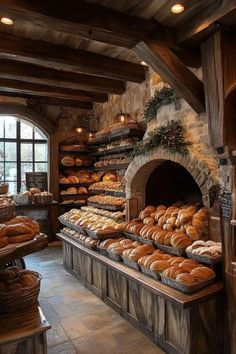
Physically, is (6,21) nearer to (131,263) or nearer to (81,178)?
(131,263)

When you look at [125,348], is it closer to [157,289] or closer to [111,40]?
[157,289]

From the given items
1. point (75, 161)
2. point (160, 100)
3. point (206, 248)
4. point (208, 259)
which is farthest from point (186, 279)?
point (75, 161)

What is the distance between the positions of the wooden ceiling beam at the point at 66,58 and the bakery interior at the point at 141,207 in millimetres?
16

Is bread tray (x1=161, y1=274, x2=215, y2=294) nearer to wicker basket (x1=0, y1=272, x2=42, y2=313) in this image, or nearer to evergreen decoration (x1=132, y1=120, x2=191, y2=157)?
wicker basket (x1=0, y1=272, x2=42, y2=313)

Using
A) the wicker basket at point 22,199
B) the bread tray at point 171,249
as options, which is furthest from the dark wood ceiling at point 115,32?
the wicker basket at point 22,199

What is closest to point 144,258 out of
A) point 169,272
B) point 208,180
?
point 169,272

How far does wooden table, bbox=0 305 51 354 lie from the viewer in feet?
5.55

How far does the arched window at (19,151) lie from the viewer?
22.6 feet

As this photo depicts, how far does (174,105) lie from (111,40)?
123 cm

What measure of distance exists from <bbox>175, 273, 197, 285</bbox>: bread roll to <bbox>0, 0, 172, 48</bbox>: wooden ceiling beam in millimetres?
2242

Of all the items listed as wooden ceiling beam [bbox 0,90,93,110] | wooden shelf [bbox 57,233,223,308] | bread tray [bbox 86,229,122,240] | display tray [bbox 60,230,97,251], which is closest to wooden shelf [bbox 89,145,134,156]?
wooden ceiling beam [bbox 0,90,93,110]

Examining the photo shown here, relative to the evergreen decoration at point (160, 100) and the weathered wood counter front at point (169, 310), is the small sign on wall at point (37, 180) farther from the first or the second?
the weathered wood counter front at point (169, 310)

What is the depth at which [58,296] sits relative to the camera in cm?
377

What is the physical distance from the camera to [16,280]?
2.04 metres
